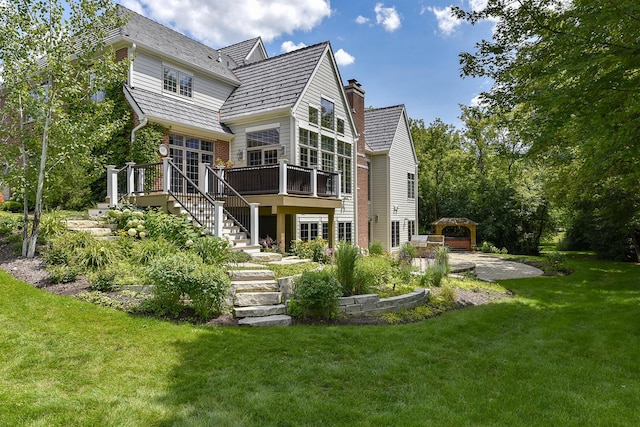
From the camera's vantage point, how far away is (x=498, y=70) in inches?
365

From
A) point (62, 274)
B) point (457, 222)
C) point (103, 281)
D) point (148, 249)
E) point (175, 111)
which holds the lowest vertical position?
point (103, 281)

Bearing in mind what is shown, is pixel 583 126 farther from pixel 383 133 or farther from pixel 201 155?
pixel 383 133

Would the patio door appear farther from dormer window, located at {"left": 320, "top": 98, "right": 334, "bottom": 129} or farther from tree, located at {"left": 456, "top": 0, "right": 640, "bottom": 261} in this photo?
tree, located at {"left": 456, "top": 0, "right": 640, "bottom": 261}

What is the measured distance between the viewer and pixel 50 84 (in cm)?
806

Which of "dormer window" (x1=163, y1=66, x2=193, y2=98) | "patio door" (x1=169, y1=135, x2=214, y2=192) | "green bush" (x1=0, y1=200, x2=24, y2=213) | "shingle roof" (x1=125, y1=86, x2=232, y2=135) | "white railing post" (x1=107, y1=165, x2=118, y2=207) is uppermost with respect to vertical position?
"dormer window" (x1=163, y1=66, x2=193, y2=98)

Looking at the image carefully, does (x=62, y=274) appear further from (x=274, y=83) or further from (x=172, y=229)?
(x=274, y=83)

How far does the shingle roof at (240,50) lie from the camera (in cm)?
1961

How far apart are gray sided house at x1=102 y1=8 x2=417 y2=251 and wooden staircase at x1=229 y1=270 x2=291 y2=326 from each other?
2666 millimetres

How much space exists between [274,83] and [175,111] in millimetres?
4131

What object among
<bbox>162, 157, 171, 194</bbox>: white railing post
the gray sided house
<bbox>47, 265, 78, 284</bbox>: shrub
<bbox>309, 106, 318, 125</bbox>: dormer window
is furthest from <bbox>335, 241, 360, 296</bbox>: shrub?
<bbox>309, 106, 318, 125</bbox>: dormer window

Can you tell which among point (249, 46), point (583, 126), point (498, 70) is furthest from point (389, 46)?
point (583, 126)

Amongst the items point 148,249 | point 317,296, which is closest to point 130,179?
point 148,249

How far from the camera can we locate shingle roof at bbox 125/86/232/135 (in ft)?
40.0

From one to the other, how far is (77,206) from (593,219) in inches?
957
